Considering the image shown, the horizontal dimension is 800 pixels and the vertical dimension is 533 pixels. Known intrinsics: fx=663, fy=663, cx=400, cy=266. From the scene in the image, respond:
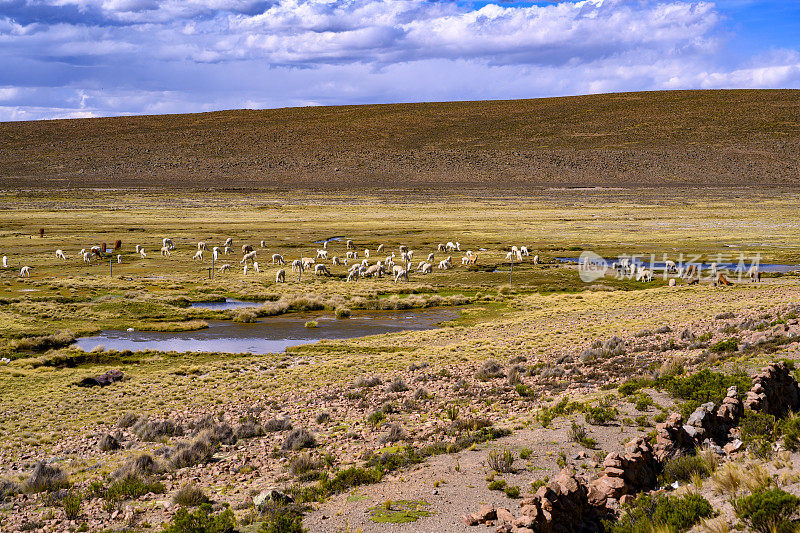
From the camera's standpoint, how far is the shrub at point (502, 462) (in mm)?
10656

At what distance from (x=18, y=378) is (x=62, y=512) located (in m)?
11.9

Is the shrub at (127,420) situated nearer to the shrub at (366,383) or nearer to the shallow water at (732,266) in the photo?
the shrub at (366,383)

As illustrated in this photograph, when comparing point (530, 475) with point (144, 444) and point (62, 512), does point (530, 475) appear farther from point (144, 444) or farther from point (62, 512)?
point (144, 444)

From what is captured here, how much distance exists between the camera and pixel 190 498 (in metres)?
10.5

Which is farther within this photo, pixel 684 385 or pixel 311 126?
pixel 311 126

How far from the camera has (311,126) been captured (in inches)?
5600

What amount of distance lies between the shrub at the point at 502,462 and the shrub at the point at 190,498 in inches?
182

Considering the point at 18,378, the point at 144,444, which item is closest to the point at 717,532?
the point at 144,444

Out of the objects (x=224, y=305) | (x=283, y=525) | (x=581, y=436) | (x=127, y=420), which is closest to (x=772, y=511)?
(x=581, y=436)

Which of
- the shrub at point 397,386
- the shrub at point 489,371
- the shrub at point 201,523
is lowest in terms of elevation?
the shrub at point 397,386

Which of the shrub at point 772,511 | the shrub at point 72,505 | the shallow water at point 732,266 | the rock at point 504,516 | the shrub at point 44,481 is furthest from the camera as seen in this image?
the shallow water at point 732,266

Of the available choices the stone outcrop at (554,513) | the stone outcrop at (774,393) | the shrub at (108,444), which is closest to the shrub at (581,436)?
the stone outcrop at (774,393)

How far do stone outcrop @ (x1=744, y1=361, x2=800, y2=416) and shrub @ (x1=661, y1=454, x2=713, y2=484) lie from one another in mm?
2205

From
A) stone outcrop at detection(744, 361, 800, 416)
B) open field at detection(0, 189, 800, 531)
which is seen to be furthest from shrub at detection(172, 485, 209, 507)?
stone outcrop at detection(744, 361, 800, 416)
